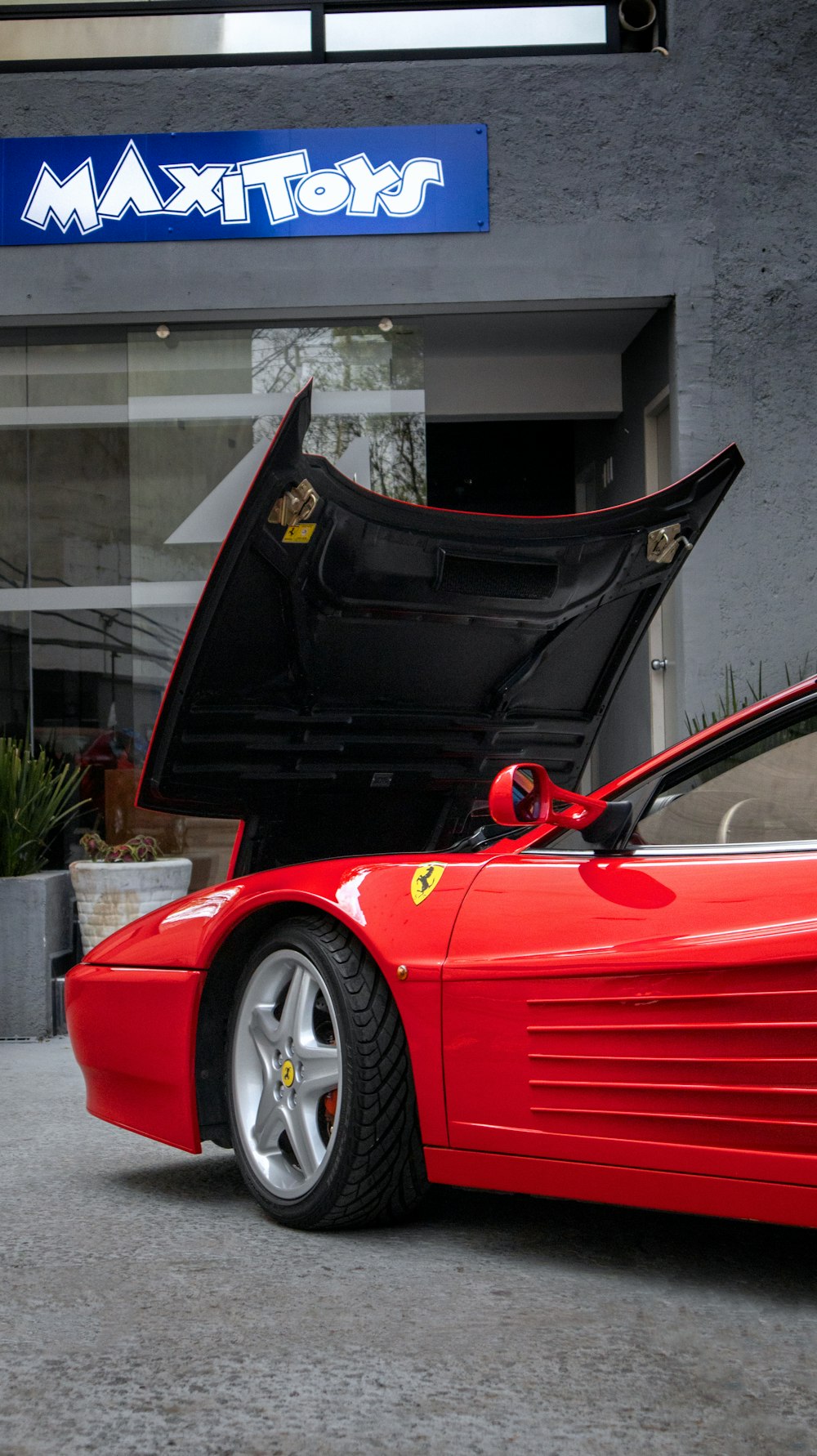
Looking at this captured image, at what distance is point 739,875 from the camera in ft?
8.15

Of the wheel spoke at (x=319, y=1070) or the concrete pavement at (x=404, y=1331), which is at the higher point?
the wheel spoke at (x=319, y=1070)

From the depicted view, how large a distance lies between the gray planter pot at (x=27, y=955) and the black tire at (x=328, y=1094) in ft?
11.4

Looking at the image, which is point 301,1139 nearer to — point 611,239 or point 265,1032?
point 265,1032

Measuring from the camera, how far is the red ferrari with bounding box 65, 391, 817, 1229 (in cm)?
245

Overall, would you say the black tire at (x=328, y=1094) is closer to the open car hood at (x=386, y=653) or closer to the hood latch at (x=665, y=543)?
the open car hood at (x=386, y=653)

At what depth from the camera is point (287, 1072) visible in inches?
121

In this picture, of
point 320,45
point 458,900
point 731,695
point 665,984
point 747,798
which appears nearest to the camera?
point 665,984

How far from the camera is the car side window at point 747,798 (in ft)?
8.56

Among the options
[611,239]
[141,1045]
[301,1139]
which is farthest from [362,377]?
[301,1139]

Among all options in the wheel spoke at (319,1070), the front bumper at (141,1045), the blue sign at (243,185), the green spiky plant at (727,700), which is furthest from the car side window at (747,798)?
the blue sign at (243,185)

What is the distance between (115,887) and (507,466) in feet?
18.3

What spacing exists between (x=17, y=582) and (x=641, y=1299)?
6477 millimetres

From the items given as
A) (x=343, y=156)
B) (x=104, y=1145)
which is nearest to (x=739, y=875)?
Answer: (x=104, y=1145)

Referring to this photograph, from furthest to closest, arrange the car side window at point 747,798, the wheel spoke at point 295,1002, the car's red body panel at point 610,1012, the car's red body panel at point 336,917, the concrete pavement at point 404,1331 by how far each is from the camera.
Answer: the wheel spoke at point 295,1002 → the car's red body panel at point 336,917 → the car side window at point 747,798 → the car's red body panel at point 610,1012 → the concrete pavement at point 404,1331
